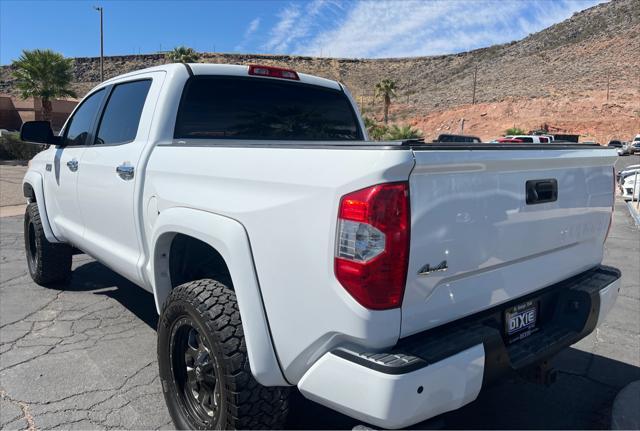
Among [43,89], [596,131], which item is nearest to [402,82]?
[596,131]

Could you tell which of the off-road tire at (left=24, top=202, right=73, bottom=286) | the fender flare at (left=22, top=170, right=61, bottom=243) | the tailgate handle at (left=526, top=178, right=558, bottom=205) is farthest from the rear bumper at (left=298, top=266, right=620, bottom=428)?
the off-road tire at (left=24, top=202, right=73, bottom=286)

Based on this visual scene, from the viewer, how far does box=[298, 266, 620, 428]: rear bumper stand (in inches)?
71.2

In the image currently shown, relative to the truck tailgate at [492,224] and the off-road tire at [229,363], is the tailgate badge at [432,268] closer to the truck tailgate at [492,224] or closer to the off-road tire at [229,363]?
the truck tailgate at [492,224]

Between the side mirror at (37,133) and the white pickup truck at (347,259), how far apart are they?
1.38 meters

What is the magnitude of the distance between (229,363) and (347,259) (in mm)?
798

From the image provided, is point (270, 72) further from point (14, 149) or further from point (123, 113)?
point (14, 149)

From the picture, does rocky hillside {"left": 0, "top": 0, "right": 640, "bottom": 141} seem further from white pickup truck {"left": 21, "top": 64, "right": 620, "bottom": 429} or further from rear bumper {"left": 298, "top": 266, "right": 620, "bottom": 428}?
rear bumper {"left": 298, "top": 266, "right": 620, "bottom": 428}

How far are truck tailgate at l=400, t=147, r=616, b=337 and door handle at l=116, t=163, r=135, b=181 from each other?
2.03 m

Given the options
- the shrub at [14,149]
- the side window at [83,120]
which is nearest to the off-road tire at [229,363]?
the side window at [83,120]

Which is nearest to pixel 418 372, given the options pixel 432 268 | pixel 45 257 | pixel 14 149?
pixel 432 268

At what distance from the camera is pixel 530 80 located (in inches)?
2184

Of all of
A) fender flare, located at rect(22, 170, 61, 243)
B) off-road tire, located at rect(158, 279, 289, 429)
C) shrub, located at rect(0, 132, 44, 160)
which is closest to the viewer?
off-road tire, located at rect(158, 279, 289, 429)

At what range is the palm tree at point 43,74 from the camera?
102 feet

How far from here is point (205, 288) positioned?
8.32ft
